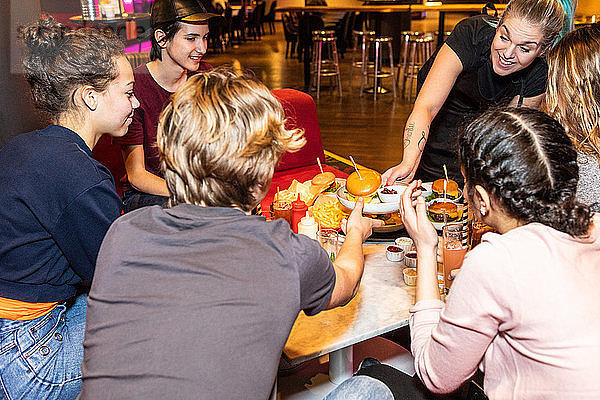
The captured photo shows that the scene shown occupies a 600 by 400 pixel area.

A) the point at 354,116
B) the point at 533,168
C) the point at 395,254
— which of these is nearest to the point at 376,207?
the point at 395,254

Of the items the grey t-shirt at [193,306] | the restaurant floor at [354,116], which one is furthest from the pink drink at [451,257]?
the restaurant floor at [354,116]

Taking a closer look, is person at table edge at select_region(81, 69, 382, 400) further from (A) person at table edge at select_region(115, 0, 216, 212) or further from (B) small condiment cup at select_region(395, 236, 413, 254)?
(A) person at table edge at select_region(115, 0, 216, 212)

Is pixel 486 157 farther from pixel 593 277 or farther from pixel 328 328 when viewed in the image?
pixel 328 328

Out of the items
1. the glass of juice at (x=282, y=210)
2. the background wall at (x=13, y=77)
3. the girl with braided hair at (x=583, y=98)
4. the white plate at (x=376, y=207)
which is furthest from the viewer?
the background wall at (x=13, y=77)

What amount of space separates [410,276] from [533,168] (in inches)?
26.1

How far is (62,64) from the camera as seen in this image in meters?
1.74

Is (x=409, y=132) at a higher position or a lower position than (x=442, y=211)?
higher

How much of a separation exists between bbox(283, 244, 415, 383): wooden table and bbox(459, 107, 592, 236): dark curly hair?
20.8 inches

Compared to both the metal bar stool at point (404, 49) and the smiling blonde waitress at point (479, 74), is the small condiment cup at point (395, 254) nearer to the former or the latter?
the smiling blonde waitress at point (479, 74)

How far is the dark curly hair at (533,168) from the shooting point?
120 cm

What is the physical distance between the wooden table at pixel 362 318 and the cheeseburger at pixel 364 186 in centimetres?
26

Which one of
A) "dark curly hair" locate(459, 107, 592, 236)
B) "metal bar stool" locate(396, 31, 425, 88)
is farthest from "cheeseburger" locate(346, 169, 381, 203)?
"metal bar stool" locate(396, 31, 425, 88)

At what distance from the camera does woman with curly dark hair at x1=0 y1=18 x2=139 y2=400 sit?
1525 millimetres

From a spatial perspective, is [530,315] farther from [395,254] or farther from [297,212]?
[297,212]
